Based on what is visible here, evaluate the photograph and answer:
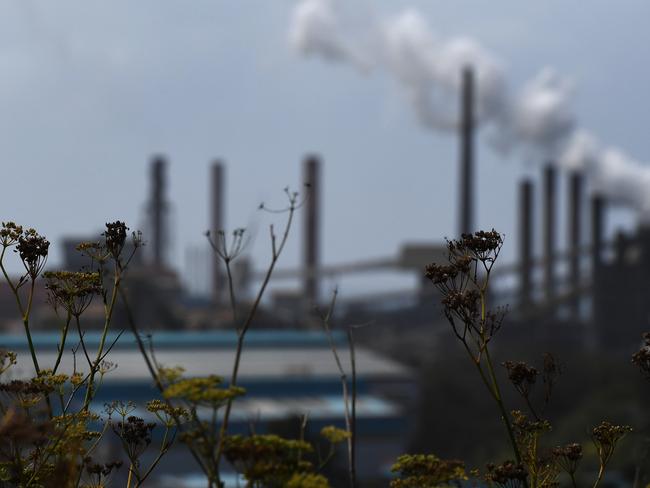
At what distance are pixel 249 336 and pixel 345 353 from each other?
35.0 ft

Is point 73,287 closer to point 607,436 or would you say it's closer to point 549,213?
point 607,436

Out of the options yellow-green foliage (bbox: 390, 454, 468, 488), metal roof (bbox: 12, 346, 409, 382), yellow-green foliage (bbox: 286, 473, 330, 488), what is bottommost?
metal roof (bbox: 12, 346, 409, 382)

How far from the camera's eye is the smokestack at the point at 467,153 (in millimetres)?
80500

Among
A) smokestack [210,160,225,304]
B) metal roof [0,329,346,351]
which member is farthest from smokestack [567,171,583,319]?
smokestack [210,160,225,304]

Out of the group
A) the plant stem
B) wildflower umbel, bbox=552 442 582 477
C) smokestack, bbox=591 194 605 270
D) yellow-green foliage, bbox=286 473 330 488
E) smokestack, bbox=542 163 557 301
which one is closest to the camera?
yellow-green foliage, bbox=286 473 330 488

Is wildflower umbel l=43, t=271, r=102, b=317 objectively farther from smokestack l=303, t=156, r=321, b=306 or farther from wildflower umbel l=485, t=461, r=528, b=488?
smokestack l=303, t=156, r=321, b=306

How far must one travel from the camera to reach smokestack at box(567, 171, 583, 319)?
82.7 metres

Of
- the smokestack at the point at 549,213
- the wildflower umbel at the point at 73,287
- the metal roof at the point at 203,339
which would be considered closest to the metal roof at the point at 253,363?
the metal roof at the point at 203,339

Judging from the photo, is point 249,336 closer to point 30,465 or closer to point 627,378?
point 627,378

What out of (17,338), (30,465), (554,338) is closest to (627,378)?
(554,338)

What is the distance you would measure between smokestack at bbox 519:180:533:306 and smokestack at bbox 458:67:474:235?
4.06m

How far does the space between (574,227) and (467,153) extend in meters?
11.0

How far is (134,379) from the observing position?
54938 millimetres

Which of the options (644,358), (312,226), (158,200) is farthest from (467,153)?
(644,358)
